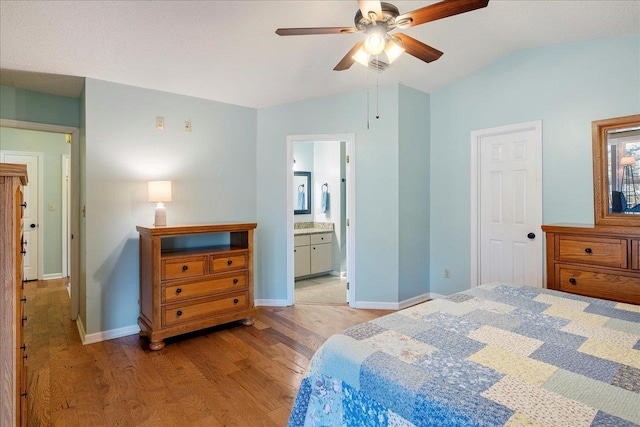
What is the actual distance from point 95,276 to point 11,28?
1.99 m

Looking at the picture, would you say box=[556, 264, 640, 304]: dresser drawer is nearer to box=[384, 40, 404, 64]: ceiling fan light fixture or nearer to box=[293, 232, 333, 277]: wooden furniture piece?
box=[384, 40, 404, 64]: ceiling fan light fixture

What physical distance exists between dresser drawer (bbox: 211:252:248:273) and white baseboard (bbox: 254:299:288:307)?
838 millimetres

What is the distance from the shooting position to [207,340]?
3.07 metres

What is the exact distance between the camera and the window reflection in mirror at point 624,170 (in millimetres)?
2709

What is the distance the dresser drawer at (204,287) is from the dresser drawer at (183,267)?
79 mm

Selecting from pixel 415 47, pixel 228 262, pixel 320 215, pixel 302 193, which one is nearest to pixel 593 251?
pixel 415 47

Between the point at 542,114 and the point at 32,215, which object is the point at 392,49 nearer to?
the point at 542,114

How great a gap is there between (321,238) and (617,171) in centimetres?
367

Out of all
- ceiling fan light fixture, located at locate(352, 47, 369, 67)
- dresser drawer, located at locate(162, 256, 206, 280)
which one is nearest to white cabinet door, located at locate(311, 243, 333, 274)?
dresser drawer, located at locate(162, 256, 206, 280)

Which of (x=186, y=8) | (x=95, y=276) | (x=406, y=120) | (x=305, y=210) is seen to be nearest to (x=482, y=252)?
(x=406, y=120)

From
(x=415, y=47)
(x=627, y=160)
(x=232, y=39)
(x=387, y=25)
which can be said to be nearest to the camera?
(x=387, y=25)

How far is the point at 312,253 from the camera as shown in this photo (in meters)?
5.30

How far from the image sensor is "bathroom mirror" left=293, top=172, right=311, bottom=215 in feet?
18.9

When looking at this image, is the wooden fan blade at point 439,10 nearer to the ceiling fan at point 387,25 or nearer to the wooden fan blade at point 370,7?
the ceiling fan at point 387,25
